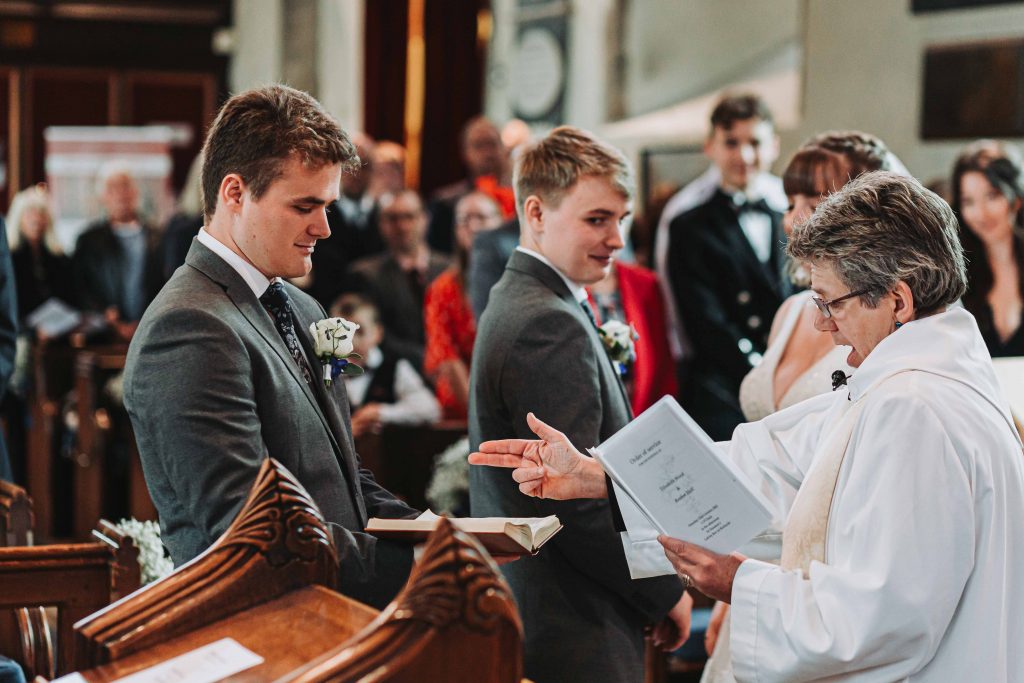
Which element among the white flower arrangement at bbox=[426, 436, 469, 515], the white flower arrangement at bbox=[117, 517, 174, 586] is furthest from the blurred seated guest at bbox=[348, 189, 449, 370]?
the white flower arrangement at bbox=[117, 517, 174, 586]

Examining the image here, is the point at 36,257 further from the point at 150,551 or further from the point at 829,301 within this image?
the point at 829,301

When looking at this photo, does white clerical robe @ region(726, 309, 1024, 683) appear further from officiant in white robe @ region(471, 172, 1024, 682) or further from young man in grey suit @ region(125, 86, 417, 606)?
Result: young man in grey suit @ region(125, 86, 417, 606)

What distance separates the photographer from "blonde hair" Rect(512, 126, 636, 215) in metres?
2.83

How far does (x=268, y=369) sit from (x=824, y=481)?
3.15 ft

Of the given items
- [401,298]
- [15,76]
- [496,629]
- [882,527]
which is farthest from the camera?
[15,76]

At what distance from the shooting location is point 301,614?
1.78 metres

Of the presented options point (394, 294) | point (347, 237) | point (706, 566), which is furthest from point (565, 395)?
point (347, 237)

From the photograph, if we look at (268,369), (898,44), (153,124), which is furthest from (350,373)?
(153,124)

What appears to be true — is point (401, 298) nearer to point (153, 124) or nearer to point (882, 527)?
point (882, 527)

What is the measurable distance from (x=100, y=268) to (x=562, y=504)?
636 cm

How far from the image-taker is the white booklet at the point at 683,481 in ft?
7.32

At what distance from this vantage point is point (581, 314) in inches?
111

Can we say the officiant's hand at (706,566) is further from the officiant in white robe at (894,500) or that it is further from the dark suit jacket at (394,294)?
the dark suit jacket at (394,294)

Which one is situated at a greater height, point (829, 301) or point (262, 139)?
point (262, 139)
